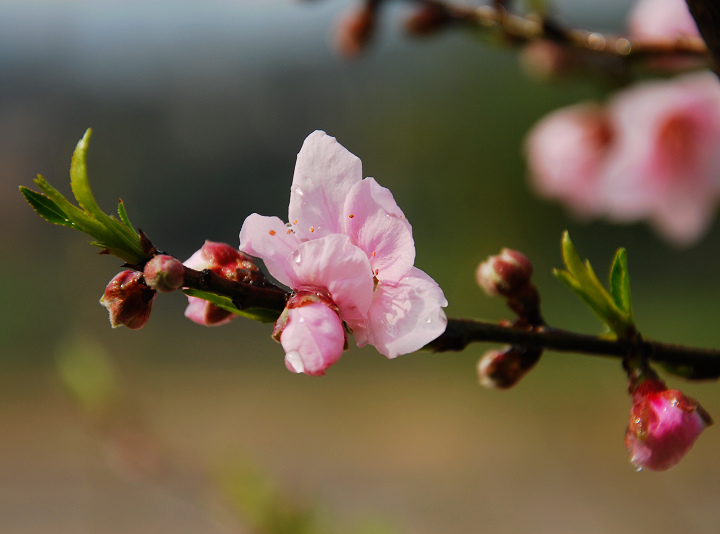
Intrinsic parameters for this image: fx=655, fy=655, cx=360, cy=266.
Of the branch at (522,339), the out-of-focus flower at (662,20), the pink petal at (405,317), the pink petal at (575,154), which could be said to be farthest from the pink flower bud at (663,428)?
the pink petal at (575,154)

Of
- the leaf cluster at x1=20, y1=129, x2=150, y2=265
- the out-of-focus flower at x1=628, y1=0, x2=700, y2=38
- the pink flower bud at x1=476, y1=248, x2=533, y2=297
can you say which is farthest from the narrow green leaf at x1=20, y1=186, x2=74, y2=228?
the out-of-focus flower at x1=628, y1=0, x2=700, y2=38

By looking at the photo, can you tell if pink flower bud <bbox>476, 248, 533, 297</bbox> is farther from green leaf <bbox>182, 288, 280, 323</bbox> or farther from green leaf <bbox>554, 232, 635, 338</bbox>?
green leaf <bbox>182, 288, 280, 323</bbox>

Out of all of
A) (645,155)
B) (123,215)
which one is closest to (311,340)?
(123,215)

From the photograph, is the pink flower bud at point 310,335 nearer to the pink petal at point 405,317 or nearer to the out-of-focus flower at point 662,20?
the pink petal at point 405,317

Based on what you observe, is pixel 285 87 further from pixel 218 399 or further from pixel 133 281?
pixel 133 281

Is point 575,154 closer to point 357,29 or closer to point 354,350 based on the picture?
point 357,29
